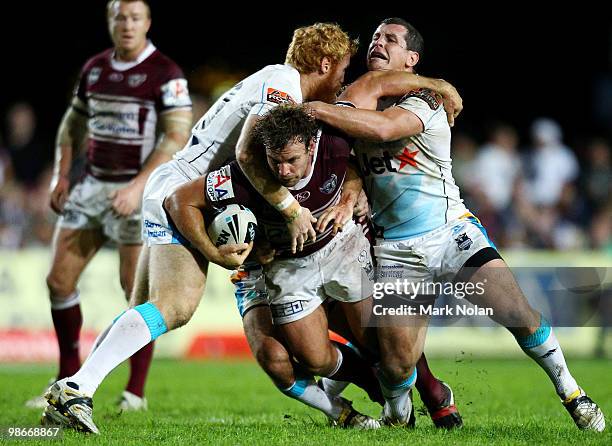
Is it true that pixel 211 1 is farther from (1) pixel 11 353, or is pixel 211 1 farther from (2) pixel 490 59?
(1) pixel 11 353

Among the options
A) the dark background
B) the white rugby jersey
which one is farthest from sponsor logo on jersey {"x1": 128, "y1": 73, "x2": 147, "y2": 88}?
the dark background

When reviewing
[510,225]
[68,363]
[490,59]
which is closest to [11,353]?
[68,363]

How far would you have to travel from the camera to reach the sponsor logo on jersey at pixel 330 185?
20.1 ft

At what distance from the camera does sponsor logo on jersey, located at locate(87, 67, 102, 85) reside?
7.98m

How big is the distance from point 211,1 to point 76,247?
41.9ft

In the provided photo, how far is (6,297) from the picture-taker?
12.4 metres

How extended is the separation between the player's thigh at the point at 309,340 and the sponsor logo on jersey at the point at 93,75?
287 centimetres

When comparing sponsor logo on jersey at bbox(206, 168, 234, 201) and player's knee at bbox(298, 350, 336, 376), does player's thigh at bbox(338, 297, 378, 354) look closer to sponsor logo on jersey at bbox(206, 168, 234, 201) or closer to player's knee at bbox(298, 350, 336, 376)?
player's knee at bbox(298, 350, 336, 376)

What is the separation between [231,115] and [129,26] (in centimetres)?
197

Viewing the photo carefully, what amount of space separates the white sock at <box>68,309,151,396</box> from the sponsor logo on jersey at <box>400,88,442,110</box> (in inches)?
82.0

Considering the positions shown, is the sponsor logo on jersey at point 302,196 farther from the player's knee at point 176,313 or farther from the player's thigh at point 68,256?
the player's thigh at point 68,256

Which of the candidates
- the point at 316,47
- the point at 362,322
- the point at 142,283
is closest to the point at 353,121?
the point at 316,47

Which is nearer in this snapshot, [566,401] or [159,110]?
[566,401]

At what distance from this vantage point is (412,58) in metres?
6.74
